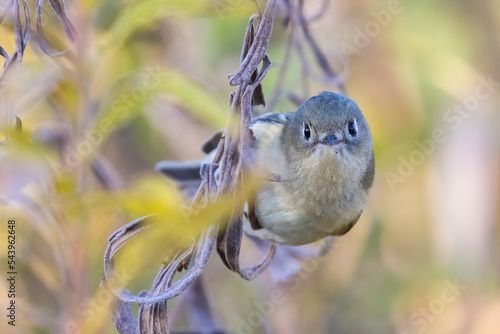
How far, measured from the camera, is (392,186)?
2.31m

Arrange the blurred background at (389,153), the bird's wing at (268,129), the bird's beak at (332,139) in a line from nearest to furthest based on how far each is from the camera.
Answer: the bird's beak at (332,139) < the bird's wing at (268,129) < the blurred background at (389,153)

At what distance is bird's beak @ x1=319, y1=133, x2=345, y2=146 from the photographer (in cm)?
145

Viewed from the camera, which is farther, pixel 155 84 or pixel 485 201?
pixel 485 201

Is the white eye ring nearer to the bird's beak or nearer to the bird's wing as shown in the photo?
the bird's beak

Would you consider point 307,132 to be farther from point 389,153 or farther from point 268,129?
point 389,153

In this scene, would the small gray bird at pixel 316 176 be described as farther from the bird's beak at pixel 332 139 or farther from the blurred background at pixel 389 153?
the blurred background at pixel 389 153

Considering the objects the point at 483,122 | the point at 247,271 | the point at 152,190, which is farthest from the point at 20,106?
the point at 483,122

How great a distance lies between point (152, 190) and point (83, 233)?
27 cm

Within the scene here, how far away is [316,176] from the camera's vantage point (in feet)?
4.79

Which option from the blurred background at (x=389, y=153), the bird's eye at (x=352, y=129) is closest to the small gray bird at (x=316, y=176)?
the bird's eye at (x=352, y=129)

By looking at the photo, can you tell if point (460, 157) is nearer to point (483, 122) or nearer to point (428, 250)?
point (483, 122)

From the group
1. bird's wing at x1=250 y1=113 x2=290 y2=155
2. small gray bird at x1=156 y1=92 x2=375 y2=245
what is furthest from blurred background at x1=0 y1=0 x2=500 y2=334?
small gray bird at x1=156 y1=92 x2=375 y2=245

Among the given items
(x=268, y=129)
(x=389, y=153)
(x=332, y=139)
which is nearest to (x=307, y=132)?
(x=332, y=139)

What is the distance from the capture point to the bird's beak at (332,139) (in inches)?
57.1
